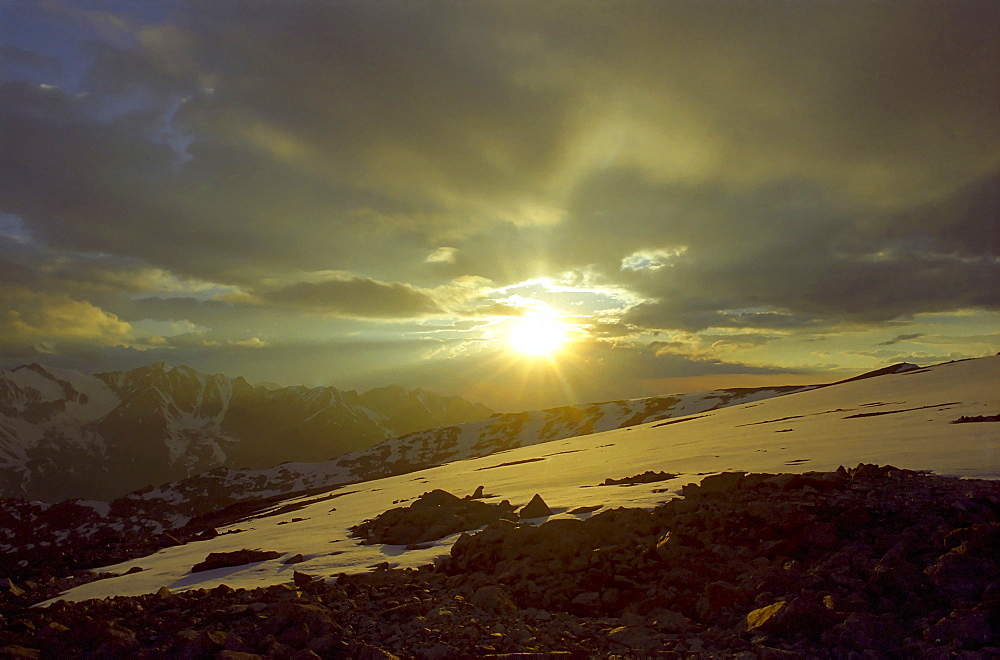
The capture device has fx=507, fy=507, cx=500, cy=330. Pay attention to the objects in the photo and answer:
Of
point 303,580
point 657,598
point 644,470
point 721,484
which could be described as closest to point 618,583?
point 657,598

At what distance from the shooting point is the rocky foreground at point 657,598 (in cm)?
804

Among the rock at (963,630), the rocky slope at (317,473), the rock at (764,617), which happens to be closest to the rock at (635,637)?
the rock at (764,617)

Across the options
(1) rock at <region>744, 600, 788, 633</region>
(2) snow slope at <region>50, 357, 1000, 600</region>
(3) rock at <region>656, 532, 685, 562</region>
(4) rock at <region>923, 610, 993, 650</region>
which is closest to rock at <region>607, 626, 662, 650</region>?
(1) rock at <region>744, 600, 788, 633</region>

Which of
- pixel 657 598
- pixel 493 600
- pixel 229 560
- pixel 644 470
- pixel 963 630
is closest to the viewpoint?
pixel 963 630

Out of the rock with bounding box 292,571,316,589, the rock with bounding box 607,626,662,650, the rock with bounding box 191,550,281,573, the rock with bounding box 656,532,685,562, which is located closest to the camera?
the rock with bounding box 607,626,662,650

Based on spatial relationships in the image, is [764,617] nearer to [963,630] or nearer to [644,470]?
[963,630]

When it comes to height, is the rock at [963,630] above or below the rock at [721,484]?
below

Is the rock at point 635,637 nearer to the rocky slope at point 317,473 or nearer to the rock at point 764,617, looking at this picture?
the rock at point 764,617

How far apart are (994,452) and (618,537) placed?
15.5m

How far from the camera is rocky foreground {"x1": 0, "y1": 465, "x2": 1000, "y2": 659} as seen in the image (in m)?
8.04

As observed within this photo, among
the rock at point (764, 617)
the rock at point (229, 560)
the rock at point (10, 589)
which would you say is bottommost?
the rock at point (10, 589)

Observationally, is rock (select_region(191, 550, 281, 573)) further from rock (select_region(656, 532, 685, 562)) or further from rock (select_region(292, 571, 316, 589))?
rock (select_region(656, 532, 685, 562))

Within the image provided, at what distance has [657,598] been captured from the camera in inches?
384

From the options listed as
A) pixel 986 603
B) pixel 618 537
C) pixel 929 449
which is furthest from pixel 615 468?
pixel 986 603
